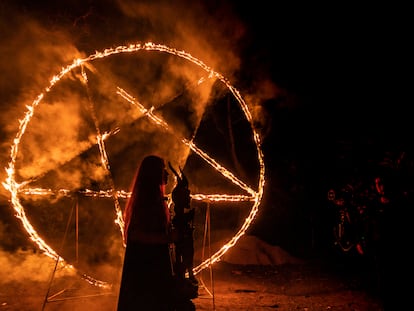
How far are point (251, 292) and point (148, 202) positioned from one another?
11.7ft

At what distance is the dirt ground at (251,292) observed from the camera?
5.52 metres

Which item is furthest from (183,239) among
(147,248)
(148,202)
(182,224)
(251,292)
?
(251,292)

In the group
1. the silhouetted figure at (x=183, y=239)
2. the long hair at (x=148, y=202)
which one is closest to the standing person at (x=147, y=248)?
the long hair at (x=148, y=202)

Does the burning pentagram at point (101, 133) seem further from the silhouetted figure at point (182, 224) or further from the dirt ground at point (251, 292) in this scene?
the silhouetted figure at point (182, 224)

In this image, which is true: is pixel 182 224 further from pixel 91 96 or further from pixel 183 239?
pixel 91 96

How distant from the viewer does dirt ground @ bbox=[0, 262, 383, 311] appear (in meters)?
5.52

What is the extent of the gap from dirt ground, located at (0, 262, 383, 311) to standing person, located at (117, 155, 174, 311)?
1.38 m

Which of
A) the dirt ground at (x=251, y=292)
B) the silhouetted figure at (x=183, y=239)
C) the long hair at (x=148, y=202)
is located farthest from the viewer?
the dirt ground at (x=251, y=292)

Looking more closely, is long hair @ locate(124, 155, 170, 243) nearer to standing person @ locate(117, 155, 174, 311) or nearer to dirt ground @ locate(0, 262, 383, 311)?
standing person @ locate(117, 155, 174, 311)

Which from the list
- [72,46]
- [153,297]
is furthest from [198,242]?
[153,297]

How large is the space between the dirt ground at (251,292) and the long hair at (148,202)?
64.0 inches

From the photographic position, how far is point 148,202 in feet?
12.1

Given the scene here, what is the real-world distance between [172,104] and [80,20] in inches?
108

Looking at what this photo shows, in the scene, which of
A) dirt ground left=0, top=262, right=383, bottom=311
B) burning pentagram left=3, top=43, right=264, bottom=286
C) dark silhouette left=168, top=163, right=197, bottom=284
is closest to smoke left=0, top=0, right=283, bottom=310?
burning pentagram left=3, top=43, right=264, bottom=286
